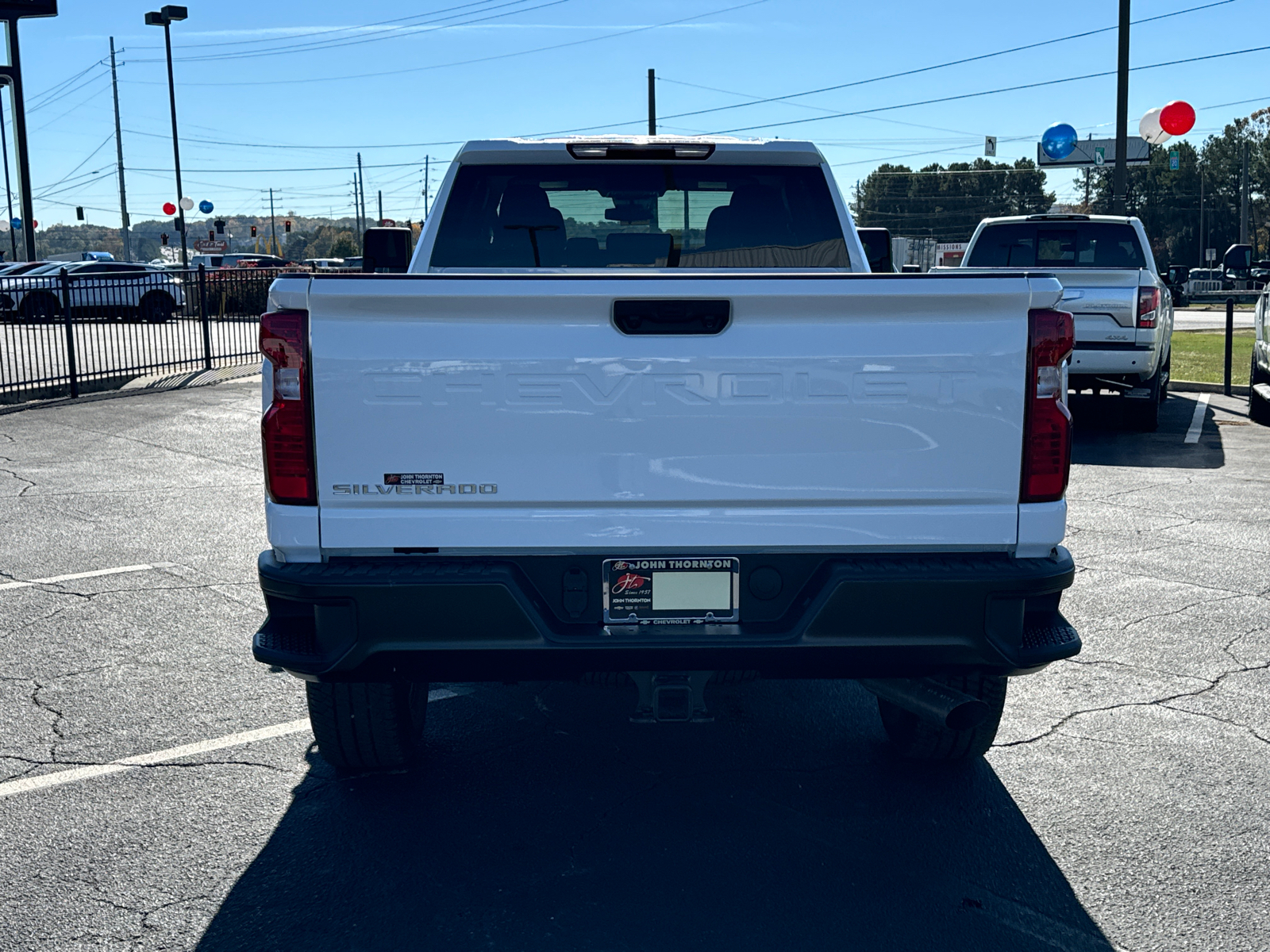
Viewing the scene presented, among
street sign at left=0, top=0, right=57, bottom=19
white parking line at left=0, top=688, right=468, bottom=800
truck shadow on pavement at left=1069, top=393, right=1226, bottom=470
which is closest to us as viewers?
white parking line at left=0, top=688, right=468, bottom=800

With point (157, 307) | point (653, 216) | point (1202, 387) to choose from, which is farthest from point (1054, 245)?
point (157, 307)

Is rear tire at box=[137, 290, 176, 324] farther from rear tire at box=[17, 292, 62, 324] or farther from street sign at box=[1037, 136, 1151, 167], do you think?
street sign at box=[1037, 136, 1151, 167]

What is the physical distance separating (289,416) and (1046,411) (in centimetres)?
206

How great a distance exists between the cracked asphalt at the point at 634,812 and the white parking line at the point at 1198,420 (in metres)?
6.77

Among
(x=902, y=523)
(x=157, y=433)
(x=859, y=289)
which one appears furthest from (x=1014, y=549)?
(x=157, y=433)

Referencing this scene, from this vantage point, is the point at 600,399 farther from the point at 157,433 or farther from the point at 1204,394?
the point at 1204,394

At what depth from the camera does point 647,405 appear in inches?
131

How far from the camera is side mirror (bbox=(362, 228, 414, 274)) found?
5.85 m

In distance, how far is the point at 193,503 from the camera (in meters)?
9.63

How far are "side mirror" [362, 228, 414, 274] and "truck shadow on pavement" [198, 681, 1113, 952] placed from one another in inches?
88.5

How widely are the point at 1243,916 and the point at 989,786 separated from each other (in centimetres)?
101

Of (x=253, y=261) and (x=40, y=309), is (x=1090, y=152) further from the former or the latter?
(x=40, y=309)

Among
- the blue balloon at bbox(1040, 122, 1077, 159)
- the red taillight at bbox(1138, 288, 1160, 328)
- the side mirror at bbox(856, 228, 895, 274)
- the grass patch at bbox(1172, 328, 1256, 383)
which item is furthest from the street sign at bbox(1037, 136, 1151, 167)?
the side mirror at bbox(856, 228, 895, 274)

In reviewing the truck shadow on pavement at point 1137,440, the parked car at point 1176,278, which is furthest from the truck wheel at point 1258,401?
the parked car at point 1176,278
